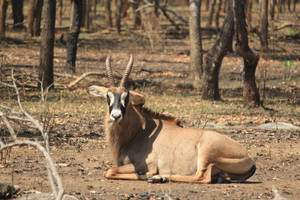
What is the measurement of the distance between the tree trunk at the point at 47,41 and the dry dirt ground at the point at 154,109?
38 centimetres

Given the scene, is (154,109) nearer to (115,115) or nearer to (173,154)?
(173,154)

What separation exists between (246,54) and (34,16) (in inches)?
549

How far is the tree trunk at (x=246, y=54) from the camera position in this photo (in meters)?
13.0

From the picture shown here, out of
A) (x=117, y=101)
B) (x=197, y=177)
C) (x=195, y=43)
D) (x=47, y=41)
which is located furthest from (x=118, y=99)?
(x=195, y=43)

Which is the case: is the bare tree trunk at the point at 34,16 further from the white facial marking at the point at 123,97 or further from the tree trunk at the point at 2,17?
the white facial marking at the point at 123,97

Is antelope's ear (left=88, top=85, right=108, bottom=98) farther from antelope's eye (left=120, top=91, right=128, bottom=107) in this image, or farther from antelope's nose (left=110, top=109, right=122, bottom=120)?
antelope's nose (left=110, top=109, right=122, bottom=120)

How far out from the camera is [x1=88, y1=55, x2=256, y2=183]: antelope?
A: 722 cm

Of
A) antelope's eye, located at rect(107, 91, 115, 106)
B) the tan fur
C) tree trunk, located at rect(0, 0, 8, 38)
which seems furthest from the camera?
tree trunk, located at rect(0, 0, 8, 38)

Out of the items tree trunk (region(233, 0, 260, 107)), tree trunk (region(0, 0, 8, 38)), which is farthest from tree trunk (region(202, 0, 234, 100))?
tree trunk (region(0, 0, 8, 38))

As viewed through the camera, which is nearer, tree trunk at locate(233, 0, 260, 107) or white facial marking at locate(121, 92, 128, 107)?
white facial marking at locate(121, 92, 128, 107)

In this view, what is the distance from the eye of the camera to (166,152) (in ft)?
24.3

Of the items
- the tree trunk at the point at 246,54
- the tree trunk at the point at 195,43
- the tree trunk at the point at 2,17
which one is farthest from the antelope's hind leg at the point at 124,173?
the tree trunk at the point at 2,17

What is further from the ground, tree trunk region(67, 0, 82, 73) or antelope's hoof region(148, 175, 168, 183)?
tree trunk region(67, 0, 82, 73)

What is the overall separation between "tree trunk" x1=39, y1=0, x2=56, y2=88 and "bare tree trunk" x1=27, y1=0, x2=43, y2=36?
9919mm
